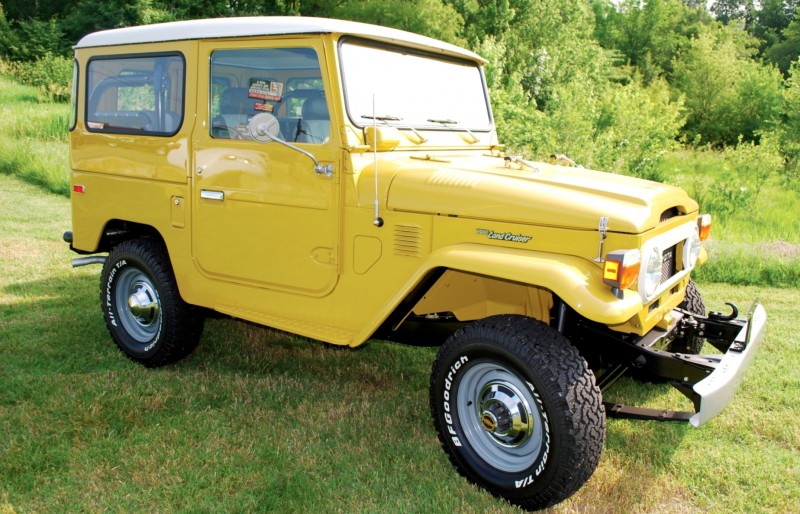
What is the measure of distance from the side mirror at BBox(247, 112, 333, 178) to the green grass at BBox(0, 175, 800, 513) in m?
1.46

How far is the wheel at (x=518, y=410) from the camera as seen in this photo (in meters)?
2.82

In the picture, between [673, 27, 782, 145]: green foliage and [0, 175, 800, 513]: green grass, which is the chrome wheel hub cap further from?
[673, 27, 782, 145]: green foliage

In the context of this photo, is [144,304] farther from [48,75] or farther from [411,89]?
[48,75]

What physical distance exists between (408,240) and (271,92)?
123 centimetres

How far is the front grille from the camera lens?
11.2 ft

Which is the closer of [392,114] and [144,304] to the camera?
[392,114]

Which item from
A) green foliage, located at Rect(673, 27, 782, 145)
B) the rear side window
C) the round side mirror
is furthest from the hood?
green foliage, located at Rect(673, 27, 782, 145)

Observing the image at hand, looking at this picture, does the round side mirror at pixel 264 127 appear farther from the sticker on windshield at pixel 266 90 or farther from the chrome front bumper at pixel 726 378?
the chrome front bumper at pixel 726 378

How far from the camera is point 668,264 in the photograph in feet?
11.4

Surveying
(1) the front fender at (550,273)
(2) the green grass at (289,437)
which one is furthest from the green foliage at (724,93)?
(1) the front fender at (550,273)

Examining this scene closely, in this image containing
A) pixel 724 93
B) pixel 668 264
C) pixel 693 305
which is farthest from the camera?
pixel 724 93

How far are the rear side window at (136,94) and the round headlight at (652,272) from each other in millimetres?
2876

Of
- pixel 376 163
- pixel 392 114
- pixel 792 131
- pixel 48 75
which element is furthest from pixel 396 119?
pixel 48 75

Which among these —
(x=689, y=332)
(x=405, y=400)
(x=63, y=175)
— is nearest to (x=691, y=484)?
(x=689, y=332)
